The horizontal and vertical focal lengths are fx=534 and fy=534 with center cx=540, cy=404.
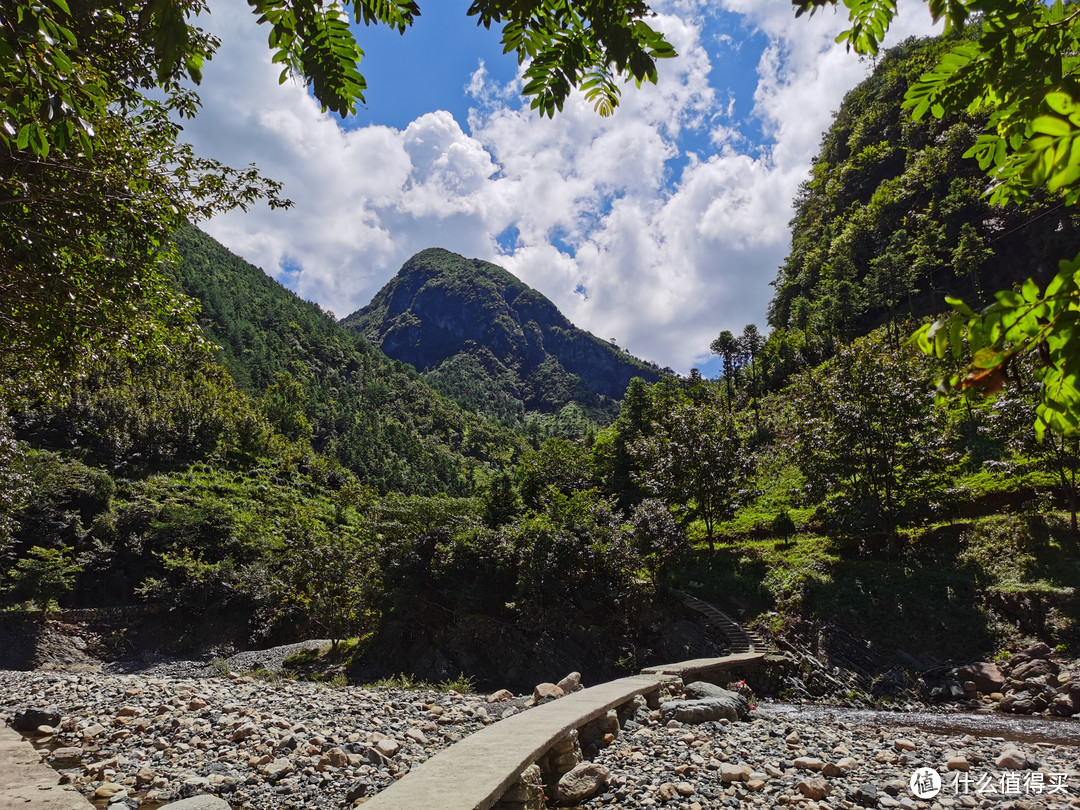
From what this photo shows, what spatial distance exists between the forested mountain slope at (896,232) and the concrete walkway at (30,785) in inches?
1964

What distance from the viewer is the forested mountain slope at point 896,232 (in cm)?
4578

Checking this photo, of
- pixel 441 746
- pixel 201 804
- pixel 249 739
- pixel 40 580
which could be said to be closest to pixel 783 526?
pixel 441 746

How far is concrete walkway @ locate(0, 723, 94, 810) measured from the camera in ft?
13.9

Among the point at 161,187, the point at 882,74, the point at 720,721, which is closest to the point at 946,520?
→ the point at 720,721

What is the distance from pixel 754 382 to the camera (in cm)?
5759

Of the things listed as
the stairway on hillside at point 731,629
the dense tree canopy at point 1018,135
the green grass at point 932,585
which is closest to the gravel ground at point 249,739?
the dense tree canopy at point 1018,135

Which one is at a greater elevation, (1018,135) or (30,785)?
(1018,135)

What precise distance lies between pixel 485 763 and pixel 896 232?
61.5 m

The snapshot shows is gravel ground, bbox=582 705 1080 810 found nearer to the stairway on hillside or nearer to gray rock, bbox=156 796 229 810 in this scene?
gray rock, bbox=156 796 229 810

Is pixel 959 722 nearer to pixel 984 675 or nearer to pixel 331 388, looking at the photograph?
pixel 984 675

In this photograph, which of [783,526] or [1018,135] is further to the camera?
[783,526]

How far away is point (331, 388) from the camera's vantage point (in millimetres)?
104875

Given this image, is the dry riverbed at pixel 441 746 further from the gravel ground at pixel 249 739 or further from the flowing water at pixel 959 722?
the flowing water at pixel 959 722

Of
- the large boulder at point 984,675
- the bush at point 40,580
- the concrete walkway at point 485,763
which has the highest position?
the bush at point 40,580
